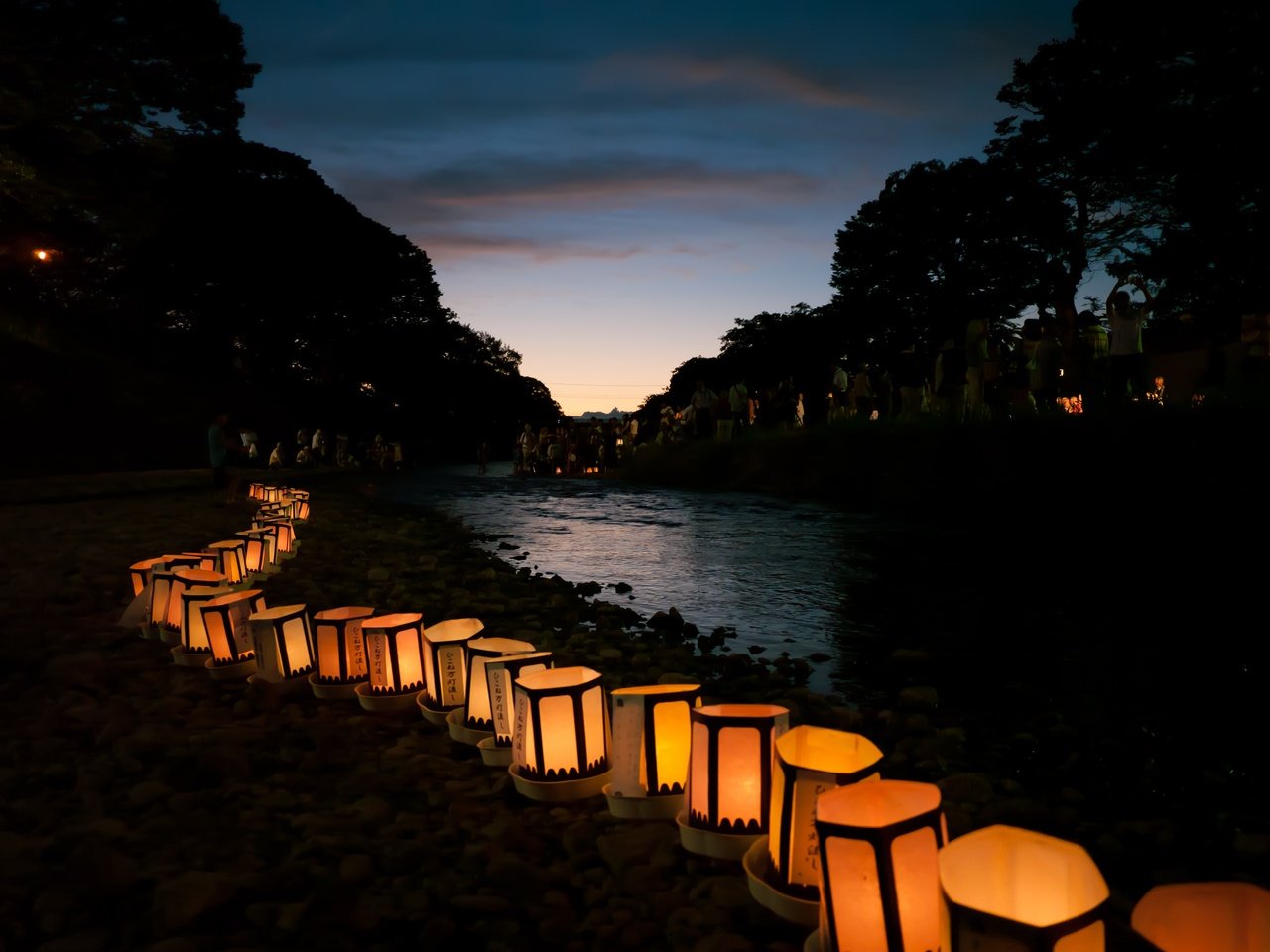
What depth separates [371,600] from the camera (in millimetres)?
6762

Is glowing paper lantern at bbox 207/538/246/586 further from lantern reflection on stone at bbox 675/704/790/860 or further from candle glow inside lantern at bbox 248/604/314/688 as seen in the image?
lantern reflection on stone at bbox 675/704/790/860

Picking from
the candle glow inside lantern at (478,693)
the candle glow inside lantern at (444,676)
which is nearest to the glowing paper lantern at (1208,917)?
the candle glow inside lantern at (478,693)

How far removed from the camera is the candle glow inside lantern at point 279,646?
4.39 metres

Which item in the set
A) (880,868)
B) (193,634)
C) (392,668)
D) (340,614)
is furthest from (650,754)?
(193,634)

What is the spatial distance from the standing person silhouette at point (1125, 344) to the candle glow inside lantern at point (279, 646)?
11670 mm

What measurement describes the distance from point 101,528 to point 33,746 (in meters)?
8.70

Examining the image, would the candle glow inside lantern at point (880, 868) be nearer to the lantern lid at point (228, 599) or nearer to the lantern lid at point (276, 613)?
the lantern lid at point (276, 613)

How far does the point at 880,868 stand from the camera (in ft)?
6.45

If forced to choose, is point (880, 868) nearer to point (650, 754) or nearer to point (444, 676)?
point (650, 754)

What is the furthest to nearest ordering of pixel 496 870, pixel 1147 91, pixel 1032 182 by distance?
pixel 1032 182 < pixel 1147 91 < pixel 496 870

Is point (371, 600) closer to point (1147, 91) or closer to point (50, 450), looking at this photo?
point (1147, 91)

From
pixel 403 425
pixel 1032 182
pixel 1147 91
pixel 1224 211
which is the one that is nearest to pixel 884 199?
pixel 1032 182

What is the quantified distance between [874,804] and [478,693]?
2.07 meters

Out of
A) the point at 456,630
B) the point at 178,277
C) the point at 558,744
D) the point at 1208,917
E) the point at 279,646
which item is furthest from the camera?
the point at 178,277
